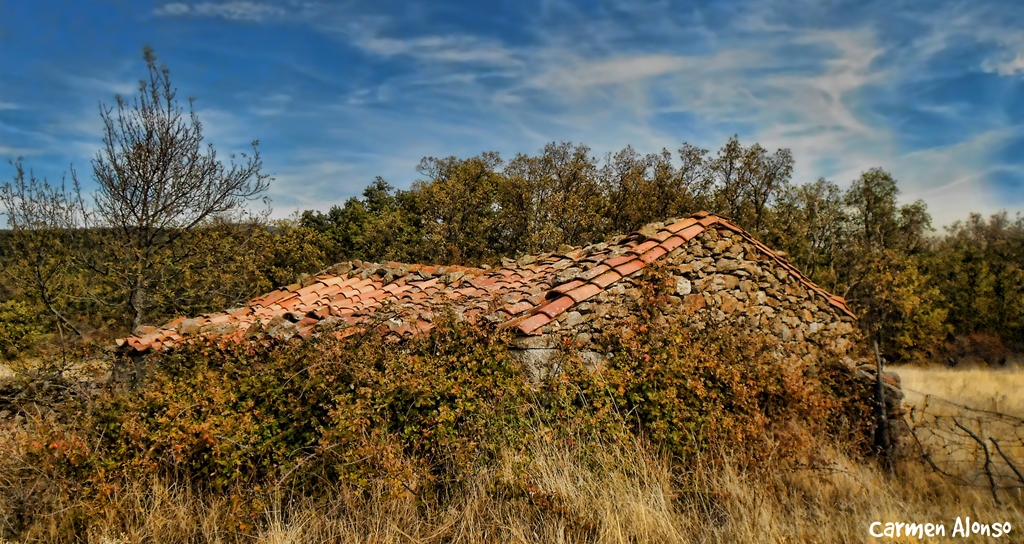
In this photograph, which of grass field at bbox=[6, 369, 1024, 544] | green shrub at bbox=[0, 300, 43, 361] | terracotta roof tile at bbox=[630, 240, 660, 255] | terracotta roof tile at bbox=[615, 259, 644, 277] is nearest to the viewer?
grass field at bbox=[6, 369, 1024, 544]

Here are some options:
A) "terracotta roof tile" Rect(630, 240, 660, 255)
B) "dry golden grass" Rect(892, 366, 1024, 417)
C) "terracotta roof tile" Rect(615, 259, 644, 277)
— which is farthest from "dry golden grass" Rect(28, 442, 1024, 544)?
"dry golden grass" Rect(892, 366, 1024, 417)

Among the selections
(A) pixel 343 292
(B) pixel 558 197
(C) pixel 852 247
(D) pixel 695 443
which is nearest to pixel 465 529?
(D) pixel 695 443

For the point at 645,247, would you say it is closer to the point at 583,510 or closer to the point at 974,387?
the point at 583,510

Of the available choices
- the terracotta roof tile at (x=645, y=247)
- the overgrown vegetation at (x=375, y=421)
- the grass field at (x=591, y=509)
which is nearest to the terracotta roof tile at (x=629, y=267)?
the terracotta roof tile at (x=645, y=247)

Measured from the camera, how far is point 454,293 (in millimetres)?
7289

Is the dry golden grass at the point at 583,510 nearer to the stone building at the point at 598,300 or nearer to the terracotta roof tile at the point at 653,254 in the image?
the stone building at the point at 598,300

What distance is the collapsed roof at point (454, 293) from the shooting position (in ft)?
17.8

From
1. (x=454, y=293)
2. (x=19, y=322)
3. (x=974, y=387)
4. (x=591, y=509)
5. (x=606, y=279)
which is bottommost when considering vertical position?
(x=974, y=387)

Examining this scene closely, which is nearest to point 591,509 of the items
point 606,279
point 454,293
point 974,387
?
point 606,279

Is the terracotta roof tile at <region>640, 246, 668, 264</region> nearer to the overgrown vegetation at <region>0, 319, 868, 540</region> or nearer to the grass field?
the overgrown vegetation at <region>0, 319, 868, 540</region>

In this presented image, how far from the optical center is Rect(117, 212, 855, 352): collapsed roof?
544 centimetres

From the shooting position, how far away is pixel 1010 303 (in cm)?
2078

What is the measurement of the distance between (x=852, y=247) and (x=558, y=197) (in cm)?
1302

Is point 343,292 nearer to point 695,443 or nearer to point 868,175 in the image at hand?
point 695,443
